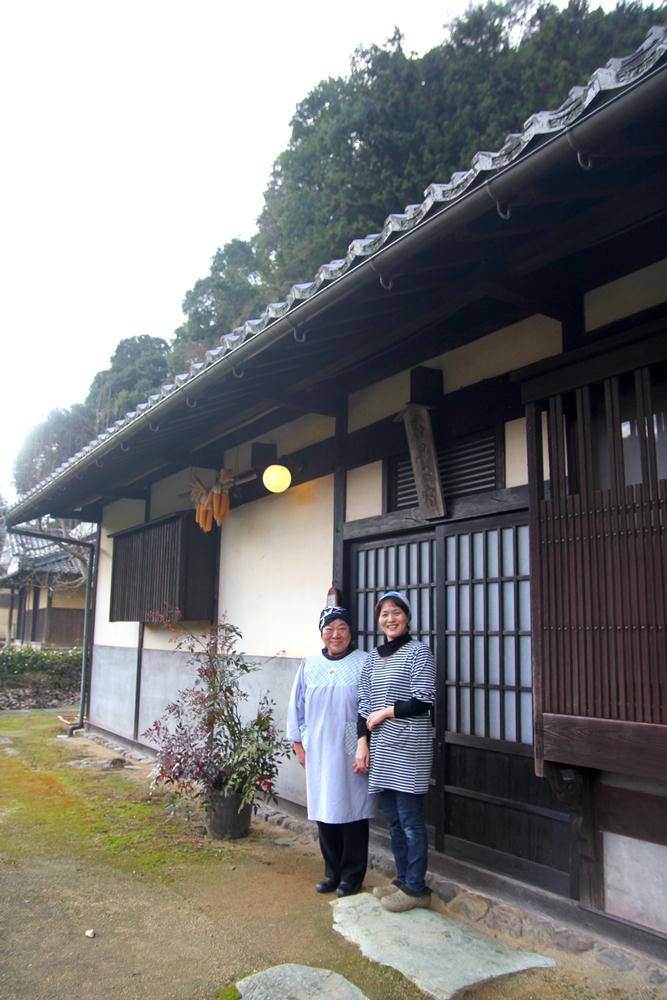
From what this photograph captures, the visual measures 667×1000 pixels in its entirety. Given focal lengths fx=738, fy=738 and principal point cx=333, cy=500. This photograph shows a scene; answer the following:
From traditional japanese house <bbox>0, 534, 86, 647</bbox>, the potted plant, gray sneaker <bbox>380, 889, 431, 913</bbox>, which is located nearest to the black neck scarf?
gray sneaker <bbox>380, 889, 431, 913</bbox>

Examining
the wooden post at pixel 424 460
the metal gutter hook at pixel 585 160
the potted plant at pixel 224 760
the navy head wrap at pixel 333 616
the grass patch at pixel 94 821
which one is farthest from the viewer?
the potted plant at pixel 224 760

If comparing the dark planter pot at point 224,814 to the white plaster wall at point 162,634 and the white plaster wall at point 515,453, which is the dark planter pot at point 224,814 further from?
the white plaster wall at point 515,453

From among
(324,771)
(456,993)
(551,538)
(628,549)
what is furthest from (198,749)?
(628,549)

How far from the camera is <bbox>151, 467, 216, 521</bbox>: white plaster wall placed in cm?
895

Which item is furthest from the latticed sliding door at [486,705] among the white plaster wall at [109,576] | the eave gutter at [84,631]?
the eave gutter at [84,631]

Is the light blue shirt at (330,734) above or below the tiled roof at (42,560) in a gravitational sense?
below

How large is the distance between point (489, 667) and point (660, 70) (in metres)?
3.42

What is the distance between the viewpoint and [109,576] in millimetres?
12117

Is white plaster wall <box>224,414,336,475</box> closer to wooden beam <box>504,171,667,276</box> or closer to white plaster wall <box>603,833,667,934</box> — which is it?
wooden beam <box>504,171,667,276</box>

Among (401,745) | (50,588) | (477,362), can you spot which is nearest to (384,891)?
(401,745)

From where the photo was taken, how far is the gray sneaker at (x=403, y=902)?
13.9ft

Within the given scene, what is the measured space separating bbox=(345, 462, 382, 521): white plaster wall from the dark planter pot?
241 cm

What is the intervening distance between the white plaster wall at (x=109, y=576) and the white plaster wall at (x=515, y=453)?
721 cm

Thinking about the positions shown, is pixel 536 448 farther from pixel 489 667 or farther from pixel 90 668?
pixel 90 668
